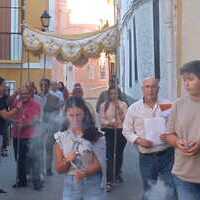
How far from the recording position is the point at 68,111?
16.8 feet

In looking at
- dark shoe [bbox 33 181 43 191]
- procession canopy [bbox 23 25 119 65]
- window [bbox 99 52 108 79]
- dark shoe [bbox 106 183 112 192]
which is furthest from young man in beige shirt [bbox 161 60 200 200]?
window [bbox 99 52 108 79]

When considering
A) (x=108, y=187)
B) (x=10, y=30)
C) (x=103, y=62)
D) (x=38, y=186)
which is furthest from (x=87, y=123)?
(x=103, y=62)

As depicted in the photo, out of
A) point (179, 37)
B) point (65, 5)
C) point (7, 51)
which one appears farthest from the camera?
point (65, 5)

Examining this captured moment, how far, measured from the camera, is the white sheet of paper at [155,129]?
6265 mm

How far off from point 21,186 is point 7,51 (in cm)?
1038

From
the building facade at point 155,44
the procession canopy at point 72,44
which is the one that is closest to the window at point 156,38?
the building facade at point 155,44

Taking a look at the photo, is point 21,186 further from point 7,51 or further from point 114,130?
point 7,51

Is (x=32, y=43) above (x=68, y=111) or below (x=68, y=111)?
above

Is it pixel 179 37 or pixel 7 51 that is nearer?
pixel 179 37

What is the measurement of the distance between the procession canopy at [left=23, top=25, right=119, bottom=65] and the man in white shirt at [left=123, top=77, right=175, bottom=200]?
5191mm

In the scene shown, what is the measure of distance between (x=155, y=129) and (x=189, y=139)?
128 centimetres

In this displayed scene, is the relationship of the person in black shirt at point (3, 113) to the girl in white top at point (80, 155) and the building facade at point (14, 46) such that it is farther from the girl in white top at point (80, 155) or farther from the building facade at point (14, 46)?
the building facade at point (14, 46)

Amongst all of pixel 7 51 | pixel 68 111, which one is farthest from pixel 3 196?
pixel 7 51

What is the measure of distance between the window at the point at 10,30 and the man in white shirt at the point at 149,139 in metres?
13.0
